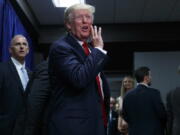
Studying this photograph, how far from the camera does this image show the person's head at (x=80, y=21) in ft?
5.33

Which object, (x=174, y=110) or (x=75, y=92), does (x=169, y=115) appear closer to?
(x=174, y=110)

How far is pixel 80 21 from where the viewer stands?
1628 millimetres

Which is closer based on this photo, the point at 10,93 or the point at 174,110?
the point at 10,93

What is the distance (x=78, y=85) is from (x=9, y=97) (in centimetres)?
141

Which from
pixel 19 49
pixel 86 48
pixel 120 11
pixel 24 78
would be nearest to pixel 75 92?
pixel 86 48

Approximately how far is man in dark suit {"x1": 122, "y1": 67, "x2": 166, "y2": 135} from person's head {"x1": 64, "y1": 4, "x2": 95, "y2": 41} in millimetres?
2193

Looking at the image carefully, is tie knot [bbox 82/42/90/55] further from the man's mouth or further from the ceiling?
the ceiling

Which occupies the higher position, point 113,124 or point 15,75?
point 15,75

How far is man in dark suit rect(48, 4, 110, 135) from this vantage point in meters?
1.48

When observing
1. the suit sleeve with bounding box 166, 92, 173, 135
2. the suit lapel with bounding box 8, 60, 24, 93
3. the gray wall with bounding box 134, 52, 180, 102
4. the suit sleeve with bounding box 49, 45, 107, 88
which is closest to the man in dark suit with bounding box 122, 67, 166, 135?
the suit sleeve with bounding box 166, 92, 173, 135

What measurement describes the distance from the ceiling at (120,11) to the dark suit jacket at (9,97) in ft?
9.34

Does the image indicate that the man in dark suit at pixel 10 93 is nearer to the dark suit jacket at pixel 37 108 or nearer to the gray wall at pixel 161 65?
the dark suit jacket at pixel 37 108

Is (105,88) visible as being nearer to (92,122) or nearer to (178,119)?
(92,122)

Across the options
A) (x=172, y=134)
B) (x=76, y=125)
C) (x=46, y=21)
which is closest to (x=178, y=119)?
(x=172, y=134)
